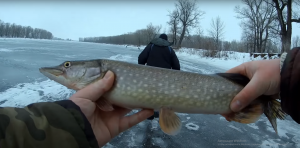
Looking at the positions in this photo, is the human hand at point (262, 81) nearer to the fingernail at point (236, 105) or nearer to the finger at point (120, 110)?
the fingernail at point (236, 105)

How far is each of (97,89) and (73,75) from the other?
37cm

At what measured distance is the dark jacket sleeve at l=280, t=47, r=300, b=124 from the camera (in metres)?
1.39

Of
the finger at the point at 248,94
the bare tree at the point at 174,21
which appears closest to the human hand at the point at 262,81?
the finger at the point at 248,94

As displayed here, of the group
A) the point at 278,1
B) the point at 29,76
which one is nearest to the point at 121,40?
the point at 278,1

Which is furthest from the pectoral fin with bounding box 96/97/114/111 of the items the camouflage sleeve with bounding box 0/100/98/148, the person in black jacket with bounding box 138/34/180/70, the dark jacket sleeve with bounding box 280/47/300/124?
the person in black jacket with bounding box 138/34/180/70

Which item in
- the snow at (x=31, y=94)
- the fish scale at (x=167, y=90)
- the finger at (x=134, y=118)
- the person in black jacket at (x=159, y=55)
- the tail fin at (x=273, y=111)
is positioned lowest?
the snow at (x=31, y=94)

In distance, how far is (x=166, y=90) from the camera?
1889 mm

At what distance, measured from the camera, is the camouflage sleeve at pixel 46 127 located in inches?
41.9

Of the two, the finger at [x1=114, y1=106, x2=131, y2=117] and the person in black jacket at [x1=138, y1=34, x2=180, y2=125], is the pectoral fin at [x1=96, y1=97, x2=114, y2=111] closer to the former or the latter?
the finger at [x1=114, y1=106, x2=131, y2=117]

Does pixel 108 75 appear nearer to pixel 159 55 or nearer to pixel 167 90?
pixel 167 90

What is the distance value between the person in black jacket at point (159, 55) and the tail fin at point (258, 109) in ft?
7.90

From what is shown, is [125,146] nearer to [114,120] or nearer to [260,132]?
[114,120]

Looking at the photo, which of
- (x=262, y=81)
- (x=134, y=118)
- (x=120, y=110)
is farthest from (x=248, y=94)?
(x=120, y=110)

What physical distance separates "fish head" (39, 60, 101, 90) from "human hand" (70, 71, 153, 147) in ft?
0.54
